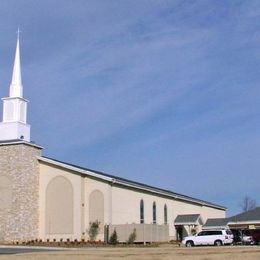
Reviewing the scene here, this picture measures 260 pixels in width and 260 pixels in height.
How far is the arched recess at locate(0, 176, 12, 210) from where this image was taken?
49.9m

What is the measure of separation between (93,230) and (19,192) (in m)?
7.26

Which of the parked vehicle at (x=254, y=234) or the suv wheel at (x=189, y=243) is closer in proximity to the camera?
the suv wheel at (x=189, y=243)

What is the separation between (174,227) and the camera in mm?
68875

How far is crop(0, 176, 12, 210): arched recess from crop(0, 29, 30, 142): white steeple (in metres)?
3.92

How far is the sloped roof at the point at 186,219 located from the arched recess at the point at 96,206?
20004 millimetres

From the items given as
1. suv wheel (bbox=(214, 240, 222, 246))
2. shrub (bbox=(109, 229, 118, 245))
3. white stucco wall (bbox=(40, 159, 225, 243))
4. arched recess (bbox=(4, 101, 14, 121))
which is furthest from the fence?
arched recess (bbox=(4, 101, 14, 121))

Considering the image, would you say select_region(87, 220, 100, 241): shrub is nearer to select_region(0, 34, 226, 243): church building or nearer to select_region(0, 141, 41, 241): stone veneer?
select_region(0, 34, 226, 243): church building

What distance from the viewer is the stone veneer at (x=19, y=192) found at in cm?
4901

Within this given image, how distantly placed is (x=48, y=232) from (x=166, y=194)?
19.8 m

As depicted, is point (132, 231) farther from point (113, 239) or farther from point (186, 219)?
point (186, 219)

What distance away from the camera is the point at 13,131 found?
51188mm

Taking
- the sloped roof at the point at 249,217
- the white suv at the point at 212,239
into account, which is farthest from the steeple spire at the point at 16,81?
the sloped roof at the point at 249,217

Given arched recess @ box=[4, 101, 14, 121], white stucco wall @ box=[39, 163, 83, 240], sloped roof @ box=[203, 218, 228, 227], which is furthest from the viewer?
sloped roof @ box=[203, 218, 228, 227]

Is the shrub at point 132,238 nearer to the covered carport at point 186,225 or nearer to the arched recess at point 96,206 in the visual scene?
the arched recess at point 96,206
